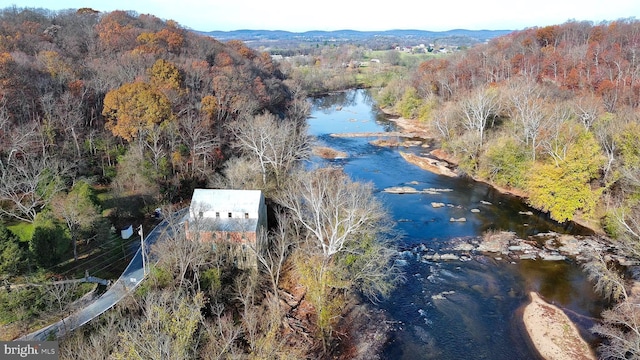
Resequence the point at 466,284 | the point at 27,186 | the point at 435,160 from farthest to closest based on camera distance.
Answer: the point at 435,160 < the point at 27,186 < the point at 466,284

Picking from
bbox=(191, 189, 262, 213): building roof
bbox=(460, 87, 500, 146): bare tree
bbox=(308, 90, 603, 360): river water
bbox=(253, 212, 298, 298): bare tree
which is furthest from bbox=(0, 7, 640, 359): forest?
bbox=(191, 189, 262, 213): building roof

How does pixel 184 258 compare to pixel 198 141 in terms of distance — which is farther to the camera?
pixel 198 141

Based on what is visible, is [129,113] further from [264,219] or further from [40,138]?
[264,219]

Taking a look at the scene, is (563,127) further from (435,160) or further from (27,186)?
(27,186)

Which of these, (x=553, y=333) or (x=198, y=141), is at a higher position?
(x=198, y=141)

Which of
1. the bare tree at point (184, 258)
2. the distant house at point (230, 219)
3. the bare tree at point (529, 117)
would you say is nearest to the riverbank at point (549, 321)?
the bare tree at point (529, 117)

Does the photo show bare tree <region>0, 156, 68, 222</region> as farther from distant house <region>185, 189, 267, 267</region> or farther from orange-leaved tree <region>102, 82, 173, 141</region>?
distant house <region>185, 189, 267, 267</region>

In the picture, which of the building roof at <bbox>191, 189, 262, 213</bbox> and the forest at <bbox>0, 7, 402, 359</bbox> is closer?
the forest at <bbox>0, 7, 402, 359</bbox>

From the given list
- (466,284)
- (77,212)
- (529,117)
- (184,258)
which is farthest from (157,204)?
(529,117)
